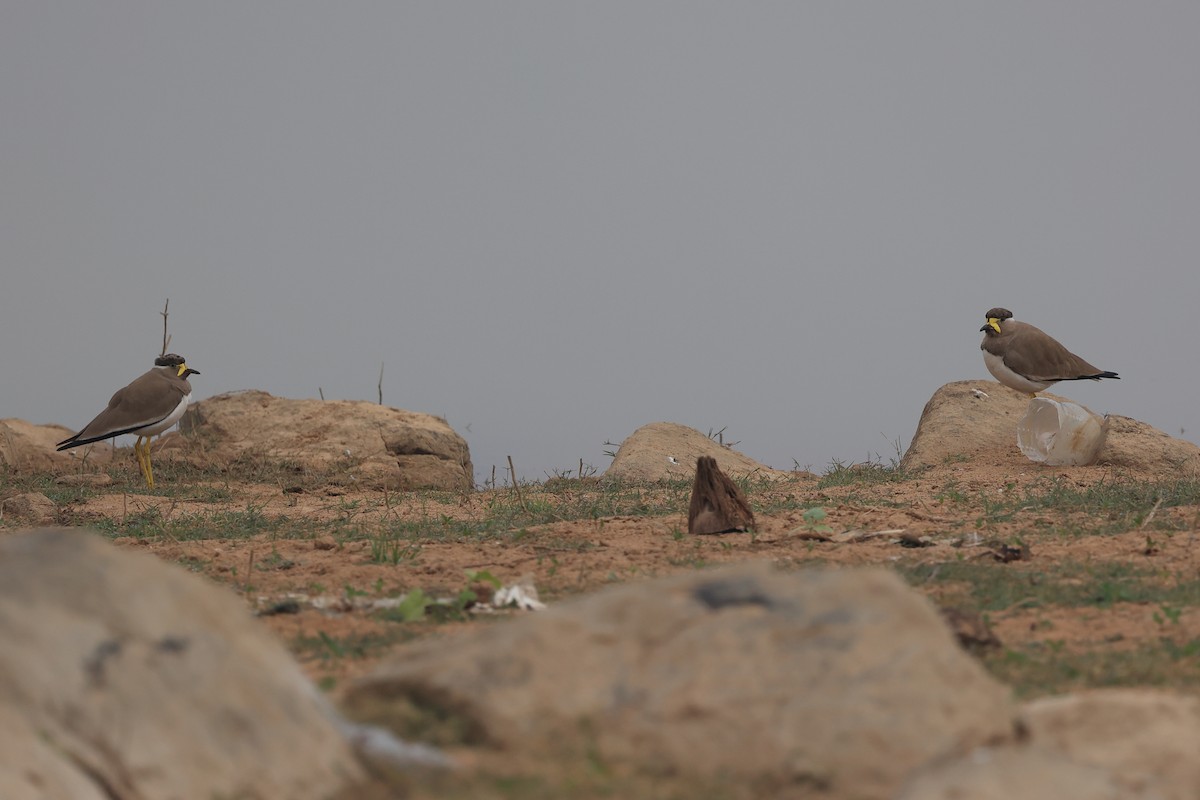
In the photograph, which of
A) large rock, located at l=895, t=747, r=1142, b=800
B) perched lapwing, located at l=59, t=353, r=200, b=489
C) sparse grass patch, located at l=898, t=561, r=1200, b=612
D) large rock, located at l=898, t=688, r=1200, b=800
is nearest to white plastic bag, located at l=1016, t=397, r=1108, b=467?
sparse grass patch, located at l=898, t=561, r=1200, b=612

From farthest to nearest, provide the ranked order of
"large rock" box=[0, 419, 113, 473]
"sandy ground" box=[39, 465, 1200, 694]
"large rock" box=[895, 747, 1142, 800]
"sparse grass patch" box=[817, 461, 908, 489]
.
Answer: "large rock" box=[0, 419, 113, 473] < "sparse grass patch" box=[817, 461, 908, 489] < "sandy ground" box=[39, 465, 1200, 694] < "large rock" box=[895, 747, 1142, 800]

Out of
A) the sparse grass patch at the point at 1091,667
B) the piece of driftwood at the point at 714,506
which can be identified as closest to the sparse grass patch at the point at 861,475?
the piece of driftwood at the point at 714,506

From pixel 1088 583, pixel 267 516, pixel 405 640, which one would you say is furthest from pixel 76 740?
pixel 267 516

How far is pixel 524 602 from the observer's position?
19.7 ft

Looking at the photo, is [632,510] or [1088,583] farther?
[632,510]

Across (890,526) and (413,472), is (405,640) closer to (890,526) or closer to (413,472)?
(890,526)

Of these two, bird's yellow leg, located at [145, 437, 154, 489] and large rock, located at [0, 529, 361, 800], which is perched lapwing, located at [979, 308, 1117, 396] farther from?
large rock, located at [0, 529, 361, 800]

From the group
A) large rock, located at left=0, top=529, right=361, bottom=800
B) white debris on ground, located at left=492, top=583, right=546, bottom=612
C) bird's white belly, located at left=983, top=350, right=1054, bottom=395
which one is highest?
bird's white belly, located at left=983, top=350, right=1054, bottom=395

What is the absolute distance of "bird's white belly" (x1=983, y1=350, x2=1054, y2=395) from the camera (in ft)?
48.6

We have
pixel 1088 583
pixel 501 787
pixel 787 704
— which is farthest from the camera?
pixel 1088 583

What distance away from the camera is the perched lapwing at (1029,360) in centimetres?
1472

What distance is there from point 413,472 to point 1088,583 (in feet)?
33.2

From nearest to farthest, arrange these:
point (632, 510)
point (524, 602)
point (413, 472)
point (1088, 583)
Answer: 1. point (524, 602)
2. point (1088, 583)
3. point (632, 510)
4. point (413, 472)

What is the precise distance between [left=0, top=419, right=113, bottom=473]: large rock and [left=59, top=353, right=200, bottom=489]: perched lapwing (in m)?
1.71
